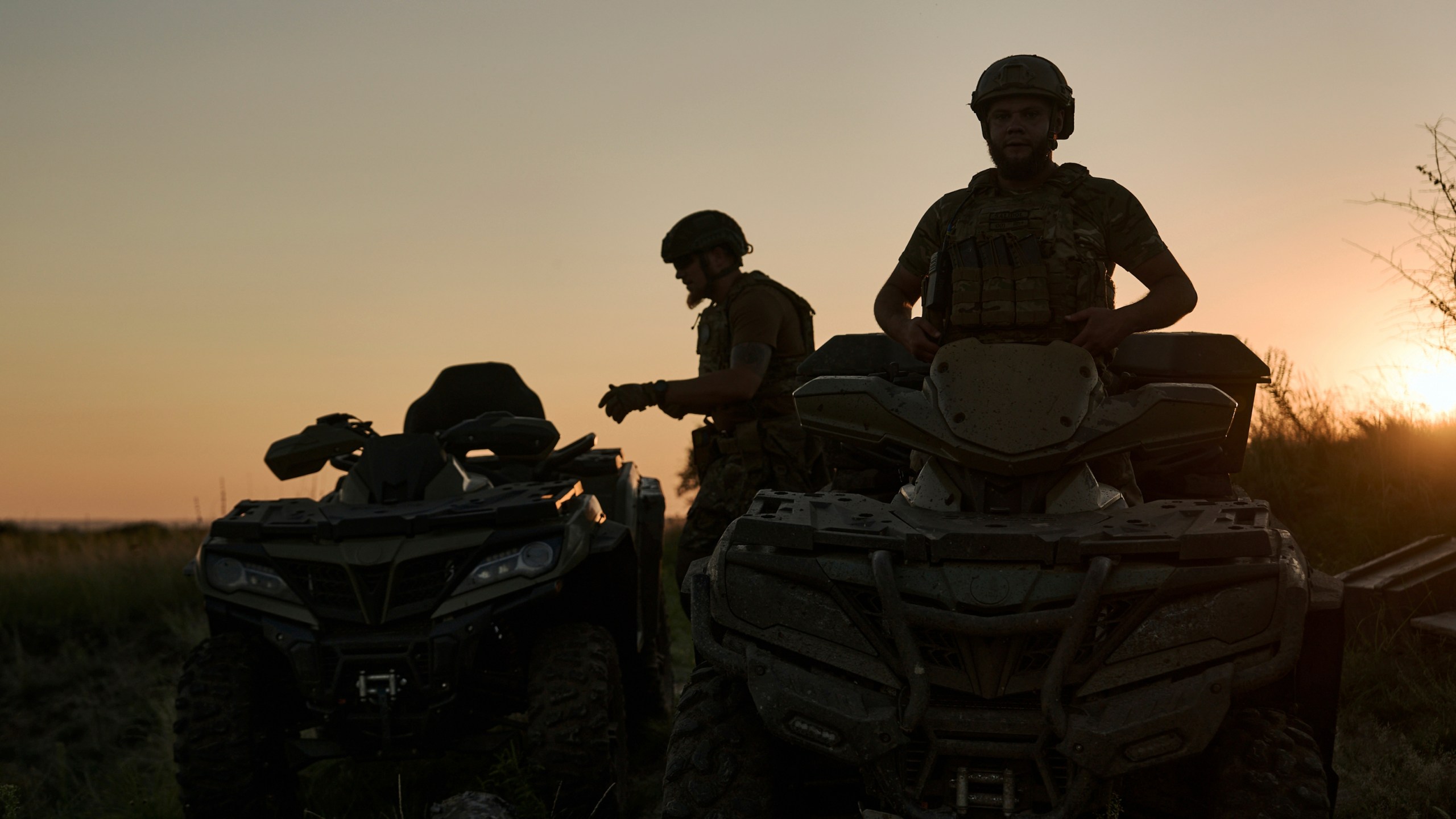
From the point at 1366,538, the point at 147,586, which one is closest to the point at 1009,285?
the point at 1366,538

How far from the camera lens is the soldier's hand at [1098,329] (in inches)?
166

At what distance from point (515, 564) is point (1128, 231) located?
2.93 metres

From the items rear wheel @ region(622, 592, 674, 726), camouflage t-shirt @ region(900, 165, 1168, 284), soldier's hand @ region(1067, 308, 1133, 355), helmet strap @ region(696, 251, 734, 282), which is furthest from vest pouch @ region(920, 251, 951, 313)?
helmet strap @ region(696, 251, 734, 282)

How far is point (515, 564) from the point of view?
230 inches

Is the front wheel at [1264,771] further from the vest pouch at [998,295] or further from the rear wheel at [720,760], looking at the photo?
the vest pouch at [998,295]

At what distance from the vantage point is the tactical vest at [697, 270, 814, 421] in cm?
723

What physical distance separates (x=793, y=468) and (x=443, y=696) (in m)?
2.35

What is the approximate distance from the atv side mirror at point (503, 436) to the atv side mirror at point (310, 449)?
1.37 feet

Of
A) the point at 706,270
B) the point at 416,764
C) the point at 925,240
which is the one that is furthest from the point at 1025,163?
the point at 416,764

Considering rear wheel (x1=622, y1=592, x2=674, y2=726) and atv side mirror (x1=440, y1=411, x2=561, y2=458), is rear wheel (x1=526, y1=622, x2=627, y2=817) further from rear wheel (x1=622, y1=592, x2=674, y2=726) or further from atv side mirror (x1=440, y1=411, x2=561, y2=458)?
atv side mirror (x1=440, y1=411, x2=561, y2=458)

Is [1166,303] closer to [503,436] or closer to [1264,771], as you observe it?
[1264,771]

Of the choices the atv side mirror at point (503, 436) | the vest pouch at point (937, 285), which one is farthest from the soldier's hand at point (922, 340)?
the atv side mirror at point (503, 436)

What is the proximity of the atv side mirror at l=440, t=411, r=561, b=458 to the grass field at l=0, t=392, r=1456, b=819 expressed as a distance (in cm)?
159

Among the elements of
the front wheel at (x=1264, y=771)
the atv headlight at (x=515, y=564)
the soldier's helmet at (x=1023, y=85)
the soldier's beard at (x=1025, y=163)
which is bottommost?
the front wheel at (x=1264, y=771)
